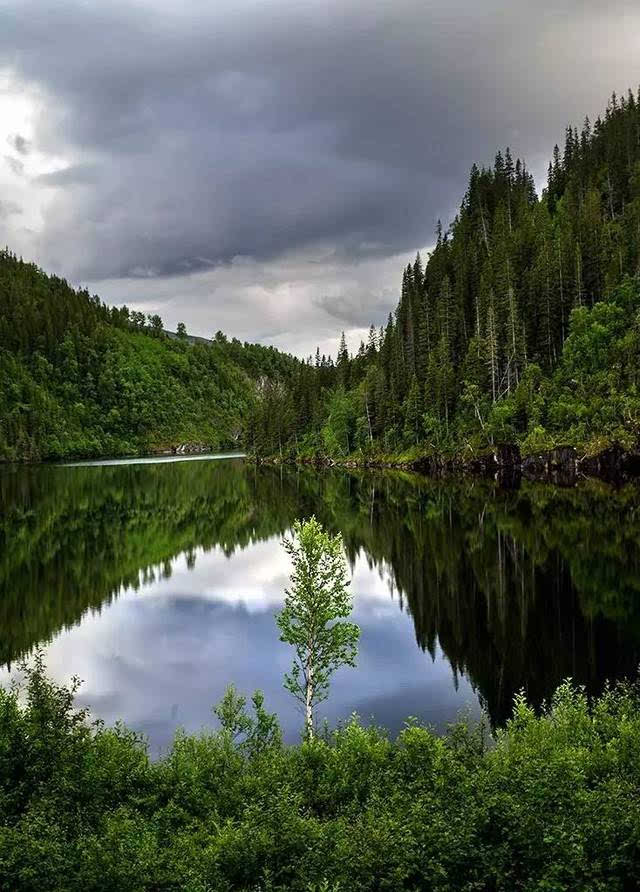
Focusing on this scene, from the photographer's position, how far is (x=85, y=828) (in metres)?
17.4

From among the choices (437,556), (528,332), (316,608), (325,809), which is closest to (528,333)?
(528,332)

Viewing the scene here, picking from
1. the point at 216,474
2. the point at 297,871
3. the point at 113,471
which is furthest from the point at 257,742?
the point at 113,471

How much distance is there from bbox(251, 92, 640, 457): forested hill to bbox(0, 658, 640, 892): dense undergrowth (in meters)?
88.0

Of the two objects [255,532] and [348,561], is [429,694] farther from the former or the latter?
[255,532]

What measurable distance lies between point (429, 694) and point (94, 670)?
65.6 ft

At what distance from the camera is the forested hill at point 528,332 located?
11406 cm

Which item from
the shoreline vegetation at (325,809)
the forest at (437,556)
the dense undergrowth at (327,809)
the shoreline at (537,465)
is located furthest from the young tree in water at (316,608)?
the shoreline at (537,465)

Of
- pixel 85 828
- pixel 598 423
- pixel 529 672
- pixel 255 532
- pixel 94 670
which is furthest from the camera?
pixel 598 423

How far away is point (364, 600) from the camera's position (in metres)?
53.0

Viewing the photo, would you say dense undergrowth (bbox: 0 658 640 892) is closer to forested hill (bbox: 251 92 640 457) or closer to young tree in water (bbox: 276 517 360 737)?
young tree in water (bbox: 276 517 360 737)

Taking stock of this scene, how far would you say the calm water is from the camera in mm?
34750

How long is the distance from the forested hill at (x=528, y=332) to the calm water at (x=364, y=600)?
23.1 m

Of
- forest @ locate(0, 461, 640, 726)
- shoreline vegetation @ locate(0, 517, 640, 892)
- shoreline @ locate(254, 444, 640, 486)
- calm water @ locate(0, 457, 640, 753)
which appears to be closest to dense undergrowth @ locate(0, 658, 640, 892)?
shoreline vegetation @ locate(0, 517, 640, 892)

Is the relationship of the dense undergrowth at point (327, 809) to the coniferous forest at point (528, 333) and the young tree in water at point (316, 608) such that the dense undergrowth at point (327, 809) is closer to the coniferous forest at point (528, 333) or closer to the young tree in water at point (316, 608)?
the young tree in water at point (316, 608)
